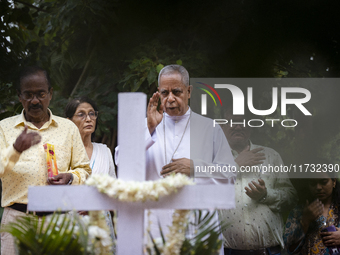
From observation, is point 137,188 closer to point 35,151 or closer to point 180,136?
point 35,151

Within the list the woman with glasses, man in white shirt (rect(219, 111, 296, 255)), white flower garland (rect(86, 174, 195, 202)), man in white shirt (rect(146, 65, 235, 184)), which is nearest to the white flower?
white flower garland (rect(86, 174, 195, 202))

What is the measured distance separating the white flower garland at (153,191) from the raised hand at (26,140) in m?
0.44

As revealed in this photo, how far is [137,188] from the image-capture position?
180 centimetres

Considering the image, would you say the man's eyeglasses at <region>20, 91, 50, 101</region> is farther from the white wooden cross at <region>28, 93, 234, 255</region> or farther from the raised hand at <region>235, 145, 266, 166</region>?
the raised hand at <region>235, 145, 266, 166</region>

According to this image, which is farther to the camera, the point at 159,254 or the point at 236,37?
the point at 236,37

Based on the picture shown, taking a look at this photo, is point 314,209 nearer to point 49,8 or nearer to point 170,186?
point 170,186

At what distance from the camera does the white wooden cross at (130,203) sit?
1.86m

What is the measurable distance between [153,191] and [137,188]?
74 mm

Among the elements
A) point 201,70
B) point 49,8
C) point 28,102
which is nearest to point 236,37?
point 201,70

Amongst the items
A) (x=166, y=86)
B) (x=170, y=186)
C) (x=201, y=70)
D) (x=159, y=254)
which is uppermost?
(x=201, y=70)

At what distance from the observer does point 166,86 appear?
10.2ft

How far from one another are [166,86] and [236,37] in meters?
2.48

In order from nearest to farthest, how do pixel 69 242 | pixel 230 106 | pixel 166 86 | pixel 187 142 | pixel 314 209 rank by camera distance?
pixel 69 242 < pixel 166 86 < pixel 187 142 < pixel 314 209 < pixel 230 106

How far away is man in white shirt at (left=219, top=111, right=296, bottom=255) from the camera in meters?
3.70
